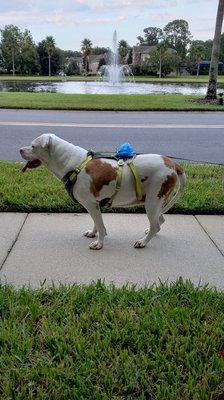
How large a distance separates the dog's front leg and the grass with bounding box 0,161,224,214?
1.07m

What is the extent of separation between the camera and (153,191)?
13.1 feet

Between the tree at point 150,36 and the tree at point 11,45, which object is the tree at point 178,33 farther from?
the tree at point 11,45

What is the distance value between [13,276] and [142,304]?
112 centimetres

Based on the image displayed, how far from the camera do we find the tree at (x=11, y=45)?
7231cm

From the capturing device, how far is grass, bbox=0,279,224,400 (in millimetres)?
2492

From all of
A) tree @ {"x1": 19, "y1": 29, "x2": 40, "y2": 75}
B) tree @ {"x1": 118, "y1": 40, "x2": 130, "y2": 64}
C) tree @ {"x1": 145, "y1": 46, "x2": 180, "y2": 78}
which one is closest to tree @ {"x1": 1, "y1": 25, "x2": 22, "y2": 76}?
tree @ {"x1": 19, "y1": 29, "x2": 40, "y2": 75}

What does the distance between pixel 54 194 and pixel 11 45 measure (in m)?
72.8

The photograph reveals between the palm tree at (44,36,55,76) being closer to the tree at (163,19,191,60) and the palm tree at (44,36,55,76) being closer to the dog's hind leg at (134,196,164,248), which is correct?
the tree at (163,19,191,60)

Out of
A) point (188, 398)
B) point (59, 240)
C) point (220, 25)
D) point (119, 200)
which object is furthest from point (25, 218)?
point (220, 25)

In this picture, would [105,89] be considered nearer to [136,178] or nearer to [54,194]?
[54,194]

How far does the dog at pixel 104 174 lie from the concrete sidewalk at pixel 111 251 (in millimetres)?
334

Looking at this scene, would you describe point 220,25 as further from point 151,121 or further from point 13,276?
point 13,276

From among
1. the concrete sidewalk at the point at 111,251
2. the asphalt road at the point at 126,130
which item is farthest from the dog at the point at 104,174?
the asphalt road at the point at 126,130

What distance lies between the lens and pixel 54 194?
5625mm
